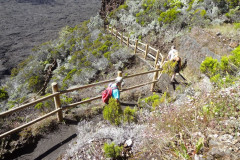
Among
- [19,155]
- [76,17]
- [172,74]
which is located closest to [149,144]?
[19,155]

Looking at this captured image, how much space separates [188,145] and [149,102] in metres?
2.60

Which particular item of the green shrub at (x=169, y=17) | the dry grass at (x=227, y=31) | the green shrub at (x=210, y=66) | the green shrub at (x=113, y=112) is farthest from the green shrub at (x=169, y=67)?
the green shrub at (x=169, y=17)

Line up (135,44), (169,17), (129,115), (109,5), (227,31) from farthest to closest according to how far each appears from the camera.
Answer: (109,5) → (169,17) → (135,44) → (227,31) → (129,115)

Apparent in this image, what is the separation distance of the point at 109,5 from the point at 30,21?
19.1 meters

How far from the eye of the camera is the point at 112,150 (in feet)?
10.8

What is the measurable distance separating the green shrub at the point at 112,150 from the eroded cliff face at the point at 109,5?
19.2 m

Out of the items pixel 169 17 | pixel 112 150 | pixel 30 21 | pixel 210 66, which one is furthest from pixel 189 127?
pixel 30 21

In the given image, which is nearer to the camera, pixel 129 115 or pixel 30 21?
pixel 129 115

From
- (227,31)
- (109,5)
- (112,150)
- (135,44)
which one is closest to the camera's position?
(112,150)

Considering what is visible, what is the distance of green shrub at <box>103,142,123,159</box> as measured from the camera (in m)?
3.28

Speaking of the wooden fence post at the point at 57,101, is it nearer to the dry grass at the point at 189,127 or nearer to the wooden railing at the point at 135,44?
the dry grass at the point at 189,127

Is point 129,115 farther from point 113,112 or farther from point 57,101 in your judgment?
point 57,101

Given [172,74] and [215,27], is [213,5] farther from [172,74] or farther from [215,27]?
[172,74]

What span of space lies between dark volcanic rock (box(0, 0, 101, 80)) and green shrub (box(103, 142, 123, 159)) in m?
16.9
